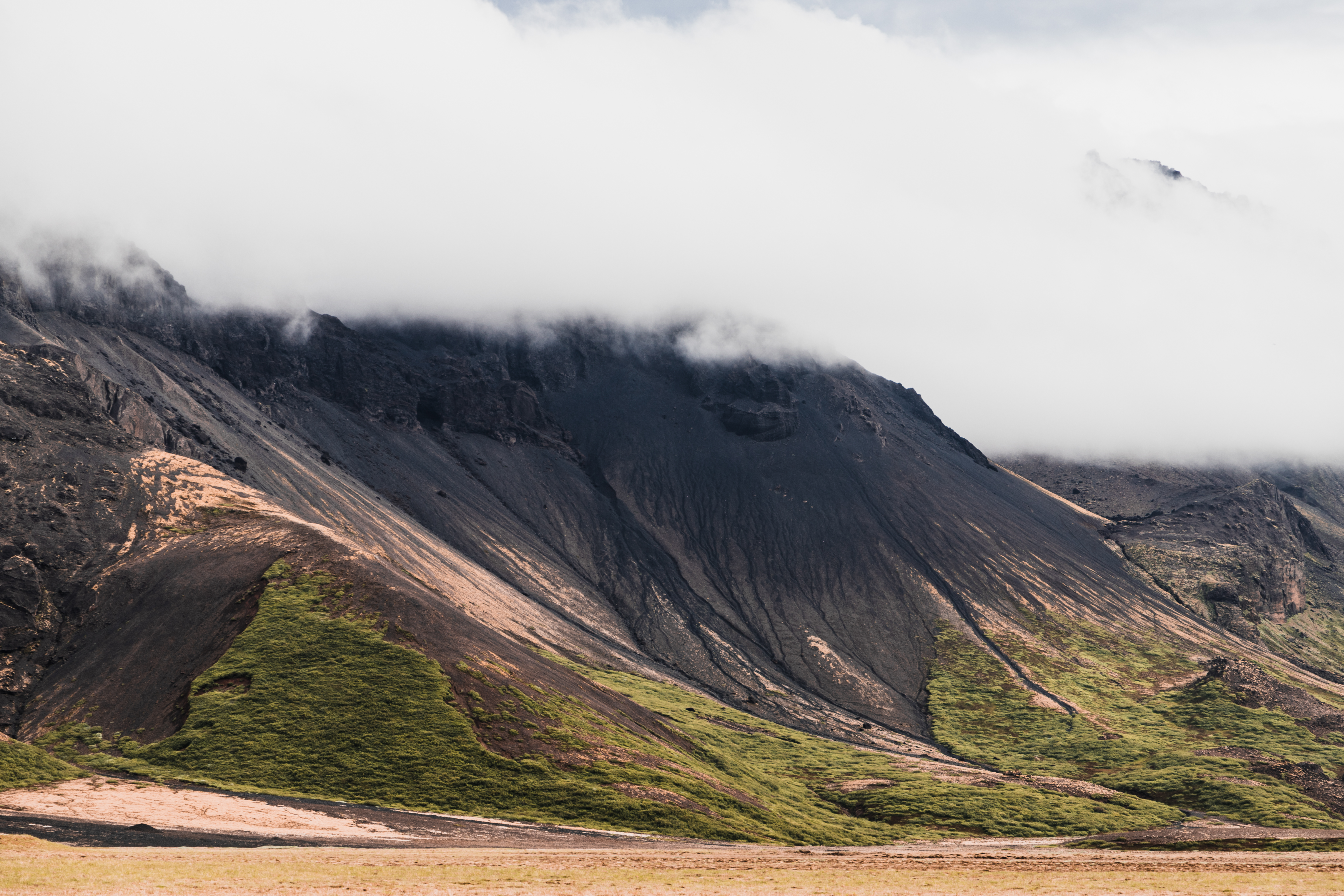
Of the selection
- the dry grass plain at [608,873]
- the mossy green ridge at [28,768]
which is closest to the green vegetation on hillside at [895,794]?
the dry grass plain at [608,873]

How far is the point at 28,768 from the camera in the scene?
70312 mm

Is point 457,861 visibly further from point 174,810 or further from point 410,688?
point 410,688

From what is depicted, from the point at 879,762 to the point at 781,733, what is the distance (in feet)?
60.4

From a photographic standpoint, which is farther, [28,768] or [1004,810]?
[1004,810]

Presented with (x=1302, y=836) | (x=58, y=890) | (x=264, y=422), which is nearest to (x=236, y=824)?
(x=58, y=890)

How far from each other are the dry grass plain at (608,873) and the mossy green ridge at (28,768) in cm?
2146

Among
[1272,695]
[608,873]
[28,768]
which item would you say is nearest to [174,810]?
[28,768]

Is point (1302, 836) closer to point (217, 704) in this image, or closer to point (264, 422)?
point (217, 704)

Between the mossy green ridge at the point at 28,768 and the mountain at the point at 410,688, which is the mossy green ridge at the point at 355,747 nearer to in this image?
the mountain at the point at 410,688

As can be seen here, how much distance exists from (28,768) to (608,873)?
49.3 m

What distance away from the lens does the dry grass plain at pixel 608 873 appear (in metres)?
41.9

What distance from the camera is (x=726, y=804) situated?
291ft

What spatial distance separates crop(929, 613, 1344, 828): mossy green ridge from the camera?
12581cm

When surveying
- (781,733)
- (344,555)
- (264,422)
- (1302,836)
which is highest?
(264,422)
